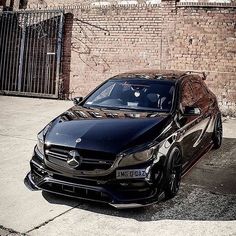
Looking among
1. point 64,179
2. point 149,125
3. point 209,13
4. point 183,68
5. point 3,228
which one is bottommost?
point 3,228

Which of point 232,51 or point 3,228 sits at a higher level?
point 232,51

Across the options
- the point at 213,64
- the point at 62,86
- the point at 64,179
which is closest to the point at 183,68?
the point at 213,64

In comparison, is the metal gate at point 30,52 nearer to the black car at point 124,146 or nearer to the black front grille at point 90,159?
the black car at point 124,146

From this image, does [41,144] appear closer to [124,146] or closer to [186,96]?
[124,146]

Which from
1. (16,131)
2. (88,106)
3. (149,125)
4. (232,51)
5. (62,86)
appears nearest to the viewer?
(149,125)

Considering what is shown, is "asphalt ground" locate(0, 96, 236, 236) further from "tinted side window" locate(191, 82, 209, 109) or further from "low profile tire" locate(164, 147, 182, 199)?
"tinted side window" locate(191, 82, 209, 109)

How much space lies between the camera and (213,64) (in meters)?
9.71

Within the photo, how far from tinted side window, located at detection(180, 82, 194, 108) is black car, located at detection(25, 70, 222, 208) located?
0.06 ft

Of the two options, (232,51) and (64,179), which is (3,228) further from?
(232,51)

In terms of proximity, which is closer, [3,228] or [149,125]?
[3,228]

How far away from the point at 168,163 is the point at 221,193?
103cm

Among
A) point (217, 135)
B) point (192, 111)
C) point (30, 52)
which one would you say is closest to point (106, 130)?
point (192, 111)

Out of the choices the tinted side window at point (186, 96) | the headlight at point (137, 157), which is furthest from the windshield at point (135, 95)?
the headlight at point (137, 157)

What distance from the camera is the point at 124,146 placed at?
358 centimetres
